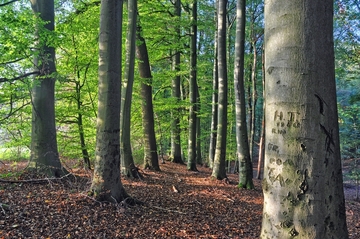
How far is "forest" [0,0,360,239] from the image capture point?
4.67 feet

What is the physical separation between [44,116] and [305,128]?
19.8ft

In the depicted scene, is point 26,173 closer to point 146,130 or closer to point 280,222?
point 146,130

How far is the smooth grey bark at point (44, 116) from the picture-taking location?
19.5ft

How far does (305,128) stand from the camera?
55.4 inches

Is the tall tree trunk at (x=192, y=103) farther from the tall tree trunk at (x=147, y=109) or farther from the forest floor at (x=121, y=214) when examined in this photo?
the forest floor at (x=121, y=214)

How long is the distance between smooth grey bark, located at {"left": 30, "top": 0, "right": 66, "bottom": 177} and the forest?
0.09ft

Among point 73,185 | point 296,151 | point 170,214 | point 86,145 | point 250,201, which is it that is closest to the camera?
point 296,151

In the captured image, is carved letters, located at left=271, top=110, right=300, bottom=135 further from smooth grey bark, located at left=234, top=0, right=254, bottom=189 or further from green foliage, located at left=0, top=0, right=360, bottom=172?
smooth grey bark, located at left=234, top=0, right=254, bottom=189

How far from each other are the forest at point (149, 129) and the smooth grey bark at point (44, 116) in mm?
26

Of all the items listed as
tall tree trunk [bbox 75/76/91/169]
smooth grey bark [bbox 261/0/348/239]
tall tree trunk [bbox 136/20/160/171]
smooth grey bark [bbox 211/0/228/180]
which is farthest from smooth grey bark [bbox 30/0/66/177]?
smooth grey bark [bbox 261/0/348/239]

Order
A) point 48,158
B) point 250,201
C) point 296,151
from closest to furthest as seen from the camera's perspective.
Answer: point 296,151 < point 48,158 < point 250,201

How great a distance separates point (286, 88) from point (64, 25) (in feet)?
23.6

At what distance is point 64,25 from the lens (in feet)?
23.6

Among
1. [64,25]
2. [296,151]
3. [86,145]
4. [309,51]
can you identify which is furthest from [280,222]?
[86,145]
